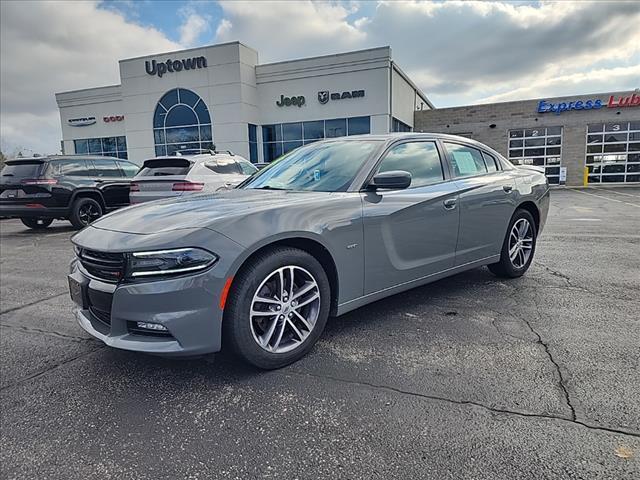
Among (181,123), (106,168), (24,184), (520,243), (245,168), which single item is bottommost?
(520,243)

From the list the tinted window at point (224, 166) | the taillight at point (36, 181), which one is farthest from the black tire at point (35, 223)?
the tinted window at point (224, 166)

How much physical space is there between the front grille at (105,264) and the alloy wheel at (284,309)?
79 centimetres

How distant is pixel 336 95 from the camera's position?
2416cm

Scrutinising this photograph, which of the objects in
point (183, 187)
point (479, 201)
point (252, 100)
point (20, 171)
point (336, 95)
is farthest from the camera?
point (252, 100)

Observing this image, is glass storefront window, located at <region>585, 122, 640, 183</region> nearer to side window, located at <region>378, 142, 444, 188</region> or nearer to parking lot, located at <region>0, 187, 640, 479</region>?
parking lot, located at <region>0, 187, 640, 479</region>

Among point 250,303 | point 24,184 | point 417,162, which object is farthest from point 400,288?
point 24,184

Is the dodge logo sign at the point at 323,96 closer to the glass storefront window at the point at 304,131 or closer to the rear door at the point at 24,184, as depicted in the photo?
the glass storefront window at the point at 304,131

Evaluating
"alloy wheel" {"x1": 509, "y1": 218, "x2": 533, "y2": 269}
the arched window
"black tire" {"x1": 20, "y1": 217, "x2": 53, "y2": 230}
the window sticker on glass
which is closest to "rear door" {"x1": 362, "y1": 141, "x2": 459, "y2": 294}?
the window sticker on glass

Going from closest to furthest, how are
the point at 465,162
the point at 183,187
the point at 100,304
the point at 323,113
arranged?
the point at 100,304 < the point at 465,162 < the point at 183,187 < the point at 323,113

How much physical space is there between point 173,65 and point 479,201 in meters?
26.0

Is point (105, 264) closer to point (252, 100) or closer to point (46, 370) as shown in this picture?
point (46, 370)

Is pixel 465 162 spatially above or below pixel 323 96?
below

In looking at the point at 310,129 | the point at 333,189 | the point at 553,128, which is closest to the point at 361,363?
the point at 333,189

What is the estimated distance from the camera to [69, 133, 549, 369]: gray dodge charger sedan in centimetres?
247
